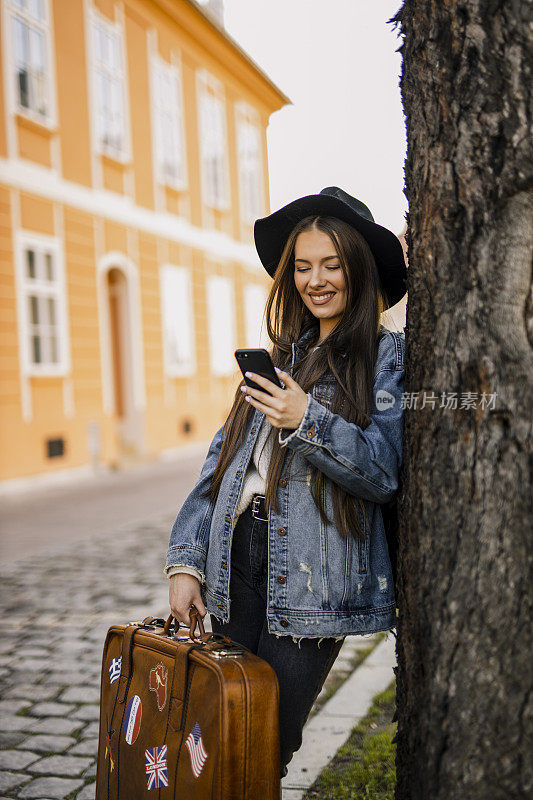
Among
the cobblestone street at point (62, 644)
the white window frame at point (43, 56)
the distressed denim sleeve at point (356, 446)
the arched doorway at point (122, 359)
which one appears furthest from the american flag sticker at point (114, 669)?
the arched doorway at point (122, 359)

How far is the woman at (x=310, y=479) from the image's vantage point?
6.57ft

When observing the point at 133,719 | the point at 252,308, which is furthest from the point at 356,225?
the point at 252,308

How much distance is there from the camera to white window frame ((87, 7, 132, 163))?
1341 centimetres

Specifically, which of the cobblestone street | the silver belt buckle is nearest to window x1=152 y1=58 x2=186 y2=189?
the cobblestone street

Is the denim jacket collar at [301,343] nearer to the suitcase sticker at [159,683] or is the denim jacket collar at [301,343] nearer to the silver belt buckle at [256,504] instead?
the silver belt buckle at [256,504]

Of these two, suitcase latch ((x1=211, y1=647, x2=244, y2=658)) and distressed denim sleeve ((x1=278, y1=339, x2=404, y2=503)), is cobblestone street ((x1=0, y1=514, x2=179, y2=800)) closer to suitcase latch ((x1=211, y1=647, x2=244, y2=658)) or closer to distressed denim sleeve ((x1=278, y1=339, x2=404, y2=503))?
suitcase latch ((x1=211, y1=647, x2=244, y2=658))

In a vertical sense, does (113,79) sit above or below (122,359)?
above

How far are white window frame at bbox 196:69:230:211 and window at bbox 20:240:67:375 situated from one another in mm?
6239

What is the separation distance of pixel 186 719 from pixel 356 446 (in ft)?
2.52

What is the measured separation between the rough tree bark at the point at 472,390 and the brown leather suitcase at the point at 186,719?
0.36 meters

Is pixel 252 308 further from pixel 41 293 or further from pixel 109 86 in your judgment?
pixel 41 293

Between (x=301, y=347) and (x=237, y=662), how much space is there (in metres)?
0.94

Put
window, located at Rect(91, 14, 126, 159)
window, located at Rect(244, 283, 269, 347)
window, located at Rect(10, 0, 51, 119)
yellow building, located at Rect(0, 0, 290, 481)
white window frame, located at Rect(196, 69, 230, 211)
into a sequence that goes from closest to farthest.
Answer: window, located at Rect(10, 0, 51, 119) < yellow building, located at Rect(0, 0, 290, 481) < window, located at Rect(91, 14, 126, 159) < white window frame, located at Rect(196, 69, 230, 211) < window, located at Rect(244, 283, 269, 347)

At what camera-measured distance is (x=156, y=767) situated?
199cm
